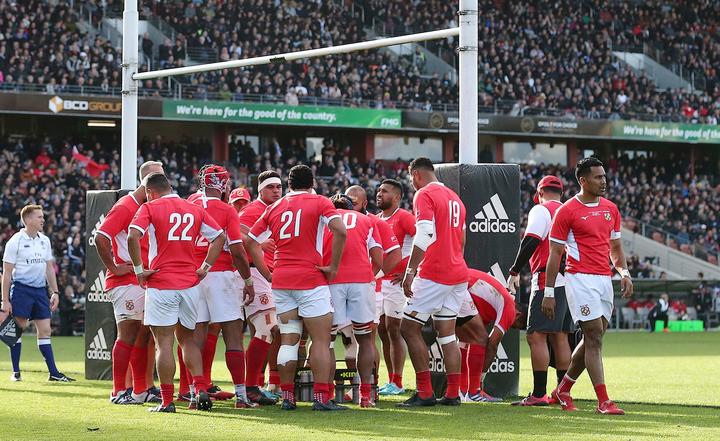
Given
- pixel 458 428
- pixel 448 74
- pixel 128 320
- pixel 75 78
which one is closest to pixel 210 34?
pixel 75 78

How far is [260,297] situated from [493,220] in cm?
263

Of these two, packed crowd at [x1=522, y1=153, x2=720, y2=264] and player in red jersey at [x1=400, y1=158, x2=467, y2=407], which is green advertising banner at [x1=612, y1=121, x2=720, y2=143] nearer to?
packed crowd at [x1=522, y1=153, x2=720, y2=264]

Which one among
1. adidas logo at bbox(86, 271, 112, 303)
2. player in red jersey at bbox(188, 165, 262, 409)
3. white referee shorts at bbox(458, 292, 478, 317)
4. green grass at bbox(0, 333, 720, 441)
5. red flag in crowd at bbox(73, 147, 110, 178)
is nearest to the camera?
green grass at bbox(0, 333, 720, 441)

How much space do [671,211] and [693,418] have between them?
121 ft

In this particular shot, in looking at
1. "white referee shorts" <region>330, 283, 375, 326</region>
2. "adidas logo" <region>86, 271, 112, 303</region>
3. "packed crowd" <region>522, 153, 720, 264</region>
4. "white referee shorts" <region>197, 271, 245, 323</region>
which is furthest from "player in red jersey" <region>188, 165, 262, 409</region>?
"packed crowd" <region>522, 153, 720, 264</region>

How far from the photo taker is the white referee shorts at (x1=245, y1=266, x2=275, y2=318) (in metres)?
12.4

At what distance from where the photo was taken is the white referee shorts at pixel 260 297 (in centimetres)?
1239

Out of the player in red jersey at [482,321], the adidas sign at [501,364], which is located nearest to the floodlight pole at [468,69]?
the player in red jersey at [482,321]

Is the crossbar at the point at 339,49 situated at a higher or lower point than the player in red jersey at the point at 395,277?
higher

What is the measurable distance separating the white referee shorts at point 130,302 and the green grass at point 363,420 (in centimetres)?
91

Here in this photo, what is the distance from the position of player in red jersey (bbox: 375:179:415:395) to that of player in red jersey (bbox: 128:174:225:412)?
2.36 m

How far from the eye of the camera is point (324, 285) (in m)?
11.2

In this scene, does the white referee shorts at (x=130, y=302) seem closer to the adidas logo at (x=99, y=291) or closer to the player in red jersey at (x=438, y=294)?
the player in red jersey at (x=438, y=294)

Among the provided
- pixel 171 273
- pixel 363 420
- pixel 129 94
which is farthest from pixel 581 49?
pixel 363 420
